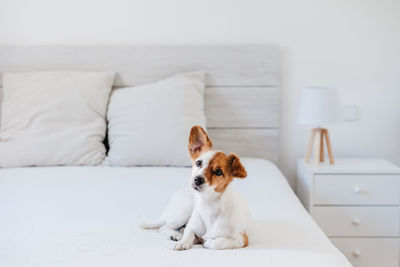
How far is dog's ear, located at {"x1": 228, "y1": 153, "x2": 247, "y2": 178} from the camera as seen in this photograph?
3.86ft

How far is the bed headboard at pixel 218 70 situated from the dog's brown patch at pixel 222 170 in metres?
1.46

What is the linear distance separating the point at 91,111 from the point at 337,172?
1317 mm

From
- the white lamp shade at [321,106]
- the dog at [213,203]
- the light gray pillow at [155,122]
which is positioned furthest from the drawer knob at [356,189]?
the dog at [213,203]

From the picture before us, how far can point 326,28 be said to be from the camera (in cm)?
266

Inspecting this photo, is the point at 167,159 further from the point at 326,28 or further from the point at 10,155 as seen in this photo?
the point at 326,28

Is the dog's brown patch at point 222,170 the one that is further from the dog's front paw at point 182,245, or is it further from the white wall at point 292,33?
the white wall at point 292,33

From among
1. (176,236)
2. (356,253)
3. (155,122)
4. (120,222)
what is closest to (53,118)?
(155,122)

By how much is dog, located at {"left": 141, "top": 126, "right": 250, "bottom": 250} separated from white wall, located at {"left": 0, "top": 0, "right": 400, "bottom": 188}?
1.57 meters

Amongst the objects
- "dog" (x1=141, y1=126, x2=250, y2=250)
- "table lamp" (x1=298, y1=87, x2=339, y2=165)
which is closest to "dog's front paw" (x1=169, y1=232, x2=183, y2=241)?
"dog" (x1=141, y1=126, x2=250, y2=250)

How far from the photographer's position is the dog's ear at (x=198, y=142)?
48.4 inches

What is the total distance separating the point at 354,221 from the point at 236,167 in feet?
4.48

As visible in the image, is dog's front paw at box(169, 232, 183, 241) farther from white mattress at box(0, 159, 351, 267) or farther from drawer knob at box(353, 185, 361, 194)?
drawer knob at box(353, 185, 361, 194)

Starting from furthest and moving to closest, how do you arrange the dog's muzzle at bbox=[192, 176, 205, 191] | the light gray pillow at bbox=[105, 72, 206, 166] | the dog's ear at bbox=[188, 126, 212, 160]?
the light gray pillow at bbox=[105, 72, 206, 166]
the dog's ear at bbox=[188, 126, 212, 160]
the dog's muzzle at bbox=[192, 176, 205, 191]

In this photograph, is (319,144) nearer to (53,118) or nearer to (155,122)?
(155,122)
